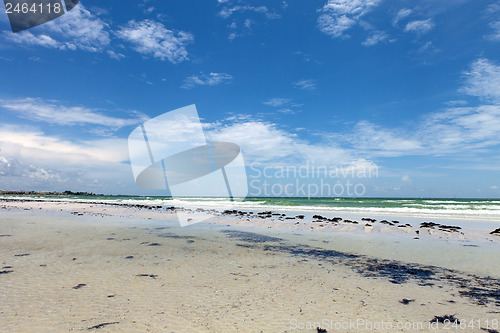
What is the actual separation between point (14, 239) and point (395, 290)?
15835 millimetres

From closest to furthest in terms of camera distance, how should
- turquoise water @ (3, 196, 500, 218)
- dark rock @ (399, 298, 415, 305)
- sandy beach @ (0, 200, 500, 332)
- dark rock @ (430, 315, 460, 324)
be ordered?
sandy beach @ (0, 200, 500, 332) < dark rock @ (430, 315, 460, 324) < dark rock @ (399, 298, 415, 305) < turquoise water @ (3, 196, 500, 218)

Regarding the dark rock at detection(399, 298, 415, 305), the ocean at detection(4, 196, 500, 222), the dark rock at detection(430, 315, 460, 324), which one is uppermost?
the ocean at detection(4, 196, 500, 222)

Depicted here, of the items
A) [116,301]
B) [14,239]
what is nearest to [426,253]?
[116,301]

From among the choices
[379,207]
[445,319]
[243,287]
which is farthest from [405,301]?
[379,207]

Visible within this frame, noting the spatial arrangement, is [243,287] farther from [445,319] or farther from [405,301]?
[445,319]

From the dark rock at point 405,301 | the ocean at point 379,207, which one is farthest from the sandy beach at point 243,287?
the ocean at point 379,207

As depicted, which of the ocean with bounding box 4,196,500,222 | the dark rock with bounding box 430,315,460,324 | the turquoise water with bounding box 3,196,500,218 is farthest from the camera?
the turquoise water with bounding box 3,196,500,218

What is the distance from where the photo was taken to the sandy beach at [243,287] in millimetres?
5102

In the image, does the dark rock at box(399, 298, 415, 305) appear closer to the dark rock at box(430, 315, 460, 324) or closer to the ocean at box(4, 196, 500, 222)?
the dark rock at box(430, 315, 460, 324)

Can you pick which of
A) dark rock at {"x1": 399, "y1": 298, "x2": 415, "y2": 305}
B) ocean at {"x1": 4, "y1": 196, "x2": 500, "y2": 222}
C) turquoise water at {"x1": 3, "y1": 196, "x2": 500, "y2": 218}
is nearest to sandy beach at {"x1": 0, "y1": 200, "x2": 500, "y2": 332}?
dark rock at {"x1": 399, "y1": 298, "x2": 415, "y2": 305}

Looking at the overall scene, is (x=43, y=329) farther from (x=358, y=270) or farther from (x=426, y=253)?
(x=426, y=253)

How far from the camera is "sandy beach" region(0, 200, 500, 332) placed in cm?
510

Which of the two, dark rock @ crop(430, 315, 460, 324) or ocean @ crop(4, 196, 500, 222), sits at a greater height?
ocean @ crop(4, 196, 500, 222)

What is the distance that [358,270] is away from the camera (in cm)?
873
